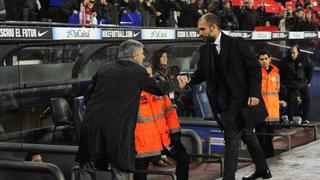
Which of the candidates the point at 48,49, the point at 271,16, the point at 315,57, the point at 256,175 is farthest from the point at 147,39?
the point at 271,16

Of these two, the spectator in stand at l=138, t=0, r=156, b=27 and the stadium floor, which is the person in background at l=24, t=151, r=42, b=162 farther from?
the spectator in stand at l=138, t=0, r=156, b=27

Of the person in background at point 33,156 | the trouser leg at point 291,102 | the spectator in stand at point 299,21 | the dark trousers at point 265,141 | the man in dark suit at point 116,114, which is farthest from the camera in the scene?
the spectator in stand at point 299,21

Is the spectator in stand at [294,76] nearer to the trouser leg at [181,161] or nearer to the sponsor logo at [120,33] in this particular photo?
the sponsor logo at [120,33]

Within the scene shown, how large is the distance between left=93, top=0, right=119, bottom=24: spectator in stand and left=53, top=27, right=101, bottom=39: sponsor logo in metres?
3.92

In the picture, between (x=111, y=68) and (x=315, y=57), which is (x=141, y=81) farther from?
(x=315, y=57)

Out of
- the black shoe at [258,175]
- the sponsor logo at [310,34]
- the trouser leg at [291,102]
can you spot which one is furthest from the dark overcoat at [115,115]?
the sponsor logo at [310,34]

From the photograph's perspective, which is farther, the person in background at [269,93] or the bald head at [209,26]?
the person in background at [269,93]

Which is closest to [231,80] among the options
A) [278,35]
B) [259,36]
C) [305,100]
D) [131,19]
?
[305,100]

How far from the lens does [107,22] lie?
12.4 meters

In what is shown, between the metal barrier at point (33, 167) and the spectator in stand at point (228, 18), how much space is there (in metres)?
10.9

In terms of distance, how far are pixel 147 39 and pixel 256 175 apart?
132 inches

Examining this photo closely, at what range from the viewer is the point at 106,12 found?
12.4 meters

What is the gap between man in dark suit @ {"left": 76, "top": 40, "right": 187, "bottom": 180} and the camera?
482 centimetres

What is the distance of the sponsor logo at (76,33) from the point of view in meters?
7.45
